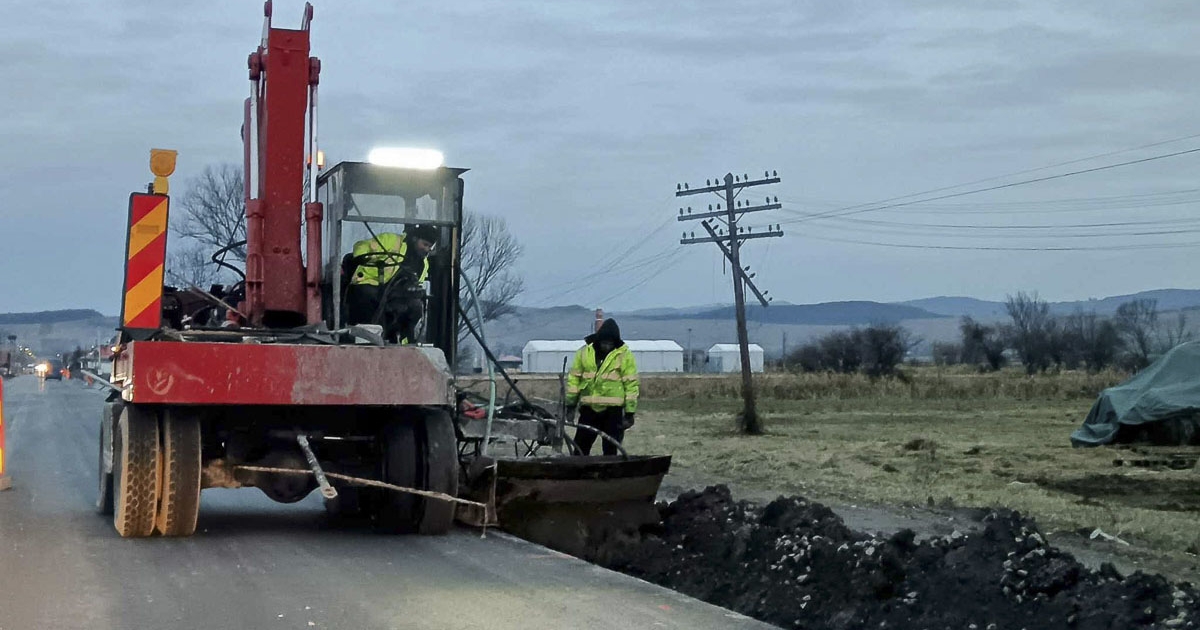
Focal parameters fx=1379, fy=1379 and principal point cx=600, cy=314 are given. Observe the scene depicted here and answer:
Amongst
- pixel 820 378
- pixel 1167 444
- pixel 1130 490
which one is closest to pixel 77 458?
pixel 1130 490

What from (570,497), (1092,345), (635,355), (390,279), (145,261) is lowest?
(570,497)

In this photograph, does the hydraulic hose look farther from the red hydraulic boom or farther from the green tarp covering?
the green tarp covering

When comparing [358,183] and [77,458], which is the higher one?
[358,183]

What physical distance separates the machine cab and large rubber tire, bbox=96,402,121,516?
6.36 ft

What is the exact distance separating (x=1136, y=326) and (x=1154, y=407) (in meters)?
68.4

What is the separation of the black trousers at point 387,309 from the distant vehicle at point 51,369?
81716mm

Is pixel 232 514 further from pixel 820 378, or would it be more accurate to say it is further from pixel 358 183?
pixel 820 378

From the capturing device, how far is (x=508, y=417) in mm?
11258

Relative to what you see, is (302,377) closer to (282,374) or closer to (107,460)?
(282,374)

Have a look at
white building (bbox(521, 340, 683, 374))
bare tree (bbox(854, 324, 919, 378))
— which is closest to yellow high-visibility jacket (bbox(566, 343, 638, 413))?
bare tree (bbox(854, 324, 919, 378))

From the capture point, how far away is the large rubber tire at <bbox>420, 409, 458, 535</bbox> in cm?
1008

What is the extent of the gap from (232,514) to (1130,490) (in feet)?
33.6

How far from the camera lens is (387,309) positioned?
10656mm

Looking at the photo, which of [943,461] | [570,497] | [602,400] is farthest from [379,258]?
[943,461]
